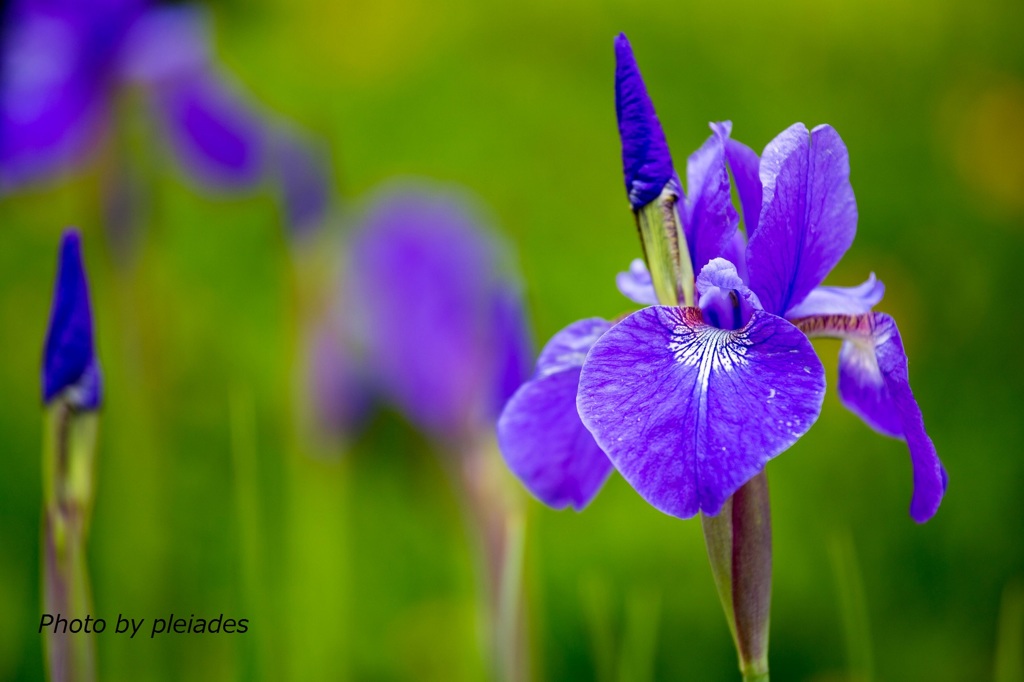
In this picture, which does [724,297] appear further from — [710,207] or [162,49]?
[162,49]

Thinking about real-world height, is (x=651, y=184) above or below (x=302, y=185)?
below

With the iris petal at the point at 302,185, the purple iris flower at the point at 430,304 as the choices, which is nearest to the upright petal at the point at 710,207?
the purple iris flower at the point at 430,304

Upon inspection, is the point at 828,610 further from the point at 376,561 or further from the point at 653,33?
the point at 653,33

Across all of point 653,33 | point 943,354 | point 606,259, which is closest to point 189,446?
point 606,259

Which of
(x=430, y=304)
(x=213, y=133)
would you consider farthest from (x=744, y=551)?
(x=213, y=133)

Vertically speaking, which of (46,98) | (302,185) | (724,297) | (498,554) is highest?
(46,98)

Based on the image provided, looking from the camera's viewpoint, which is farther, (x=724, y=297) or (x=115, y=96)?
(x=115, y=96)

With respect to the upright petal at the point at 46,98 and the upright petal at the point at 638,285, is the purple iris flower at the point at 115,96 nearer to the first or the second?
the upright petal at the point at 46,98
